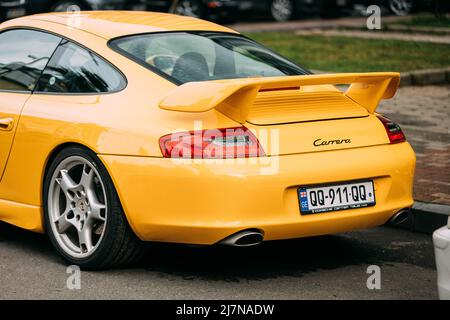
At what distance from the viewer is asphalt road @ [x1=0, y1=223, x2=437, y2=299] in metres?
5.21

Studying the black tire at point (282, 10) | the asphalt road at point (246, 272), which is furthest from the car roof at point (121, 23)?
the black tire at point (282, 10)

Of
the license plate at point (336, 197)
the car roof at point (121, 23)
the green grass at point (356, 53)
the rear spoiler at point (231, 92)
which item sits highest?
the car roof at point (121, 23)

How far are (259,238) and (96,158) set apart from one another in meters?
0.97

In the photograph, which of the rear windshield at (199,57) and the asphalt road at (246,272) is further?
the rear windshield at (199,57)

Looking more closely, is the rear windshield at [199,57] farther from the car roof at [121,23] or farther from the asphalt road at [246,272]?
the asphalt road at [246,272]

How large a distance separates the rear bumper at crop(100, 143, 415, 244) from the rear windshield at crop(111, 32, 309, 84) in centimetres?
65

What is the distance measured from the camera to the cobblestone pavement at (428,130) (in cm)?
739

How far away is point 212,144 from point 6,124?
59.2 inches

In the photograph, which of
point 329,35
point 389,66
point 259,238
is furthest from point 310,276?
point 329,35

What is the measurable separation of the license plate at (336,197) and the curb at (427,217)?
1.33 m

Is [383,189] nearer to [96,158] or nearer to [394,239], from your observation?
[394,239]
